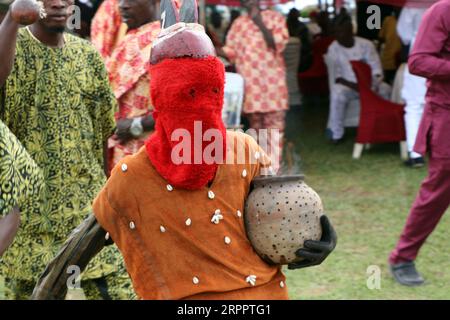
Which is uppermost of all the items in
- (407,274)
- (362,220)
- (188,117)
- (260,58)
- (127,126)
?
(188,117)

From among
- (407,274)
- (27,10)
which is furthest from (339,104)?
(27,10)

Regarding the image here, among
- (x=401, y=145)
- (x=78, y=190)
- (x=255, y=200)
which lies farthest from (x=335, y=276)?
(x=401, y=145)

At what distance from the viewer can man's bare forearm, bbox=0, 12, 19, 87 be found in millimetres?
2666

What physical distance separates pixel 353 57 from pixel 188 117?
7.35 meters

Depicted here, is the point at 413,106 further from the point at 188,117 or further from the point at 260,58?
the point at 188,117

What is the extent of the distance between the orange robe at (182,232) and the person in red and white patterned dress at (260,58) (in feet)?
17.0

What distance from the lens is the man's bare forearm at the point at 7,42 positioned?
2666 millimetres

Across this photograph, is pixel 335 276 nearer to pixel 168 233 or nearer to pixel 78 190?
pixel 78 190

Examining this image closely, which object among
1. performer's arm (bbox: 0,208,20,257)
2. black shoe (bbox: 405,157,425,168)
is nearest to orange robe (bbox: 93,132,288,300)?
performer's arm (bbox: 0,208,20,257)

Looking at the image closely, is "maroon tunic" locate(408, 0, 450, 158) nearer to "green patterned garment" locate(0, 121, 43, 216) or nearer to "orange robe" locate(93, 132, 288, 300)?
"orange robe" locate(93, 132, 288, 300)

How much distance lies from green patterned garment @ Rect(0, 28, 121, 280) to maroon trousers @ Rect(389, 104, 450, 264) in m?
1.91

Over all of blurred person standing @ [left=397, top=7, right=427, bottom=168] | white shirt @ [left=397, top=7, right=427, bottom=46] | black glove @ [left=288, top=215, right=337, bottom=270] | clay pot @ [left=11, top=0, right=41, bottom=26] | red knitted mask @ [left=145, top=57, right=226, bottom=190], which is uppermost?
clay pot @ [left=11, top=0, right=41, bottom=26]

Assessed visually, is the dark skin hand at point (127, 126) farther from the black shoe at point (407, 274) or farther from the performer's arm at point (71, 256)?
the black shoe at point (407, 274)

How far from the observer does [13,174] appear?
240 cm
